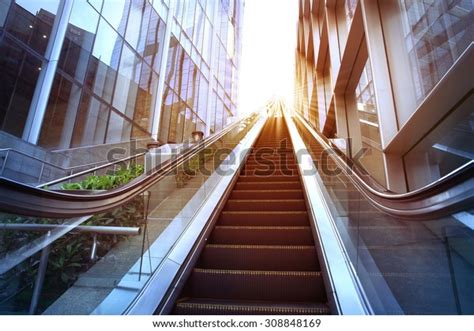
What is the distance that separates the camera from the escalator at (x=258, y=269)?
218 cm

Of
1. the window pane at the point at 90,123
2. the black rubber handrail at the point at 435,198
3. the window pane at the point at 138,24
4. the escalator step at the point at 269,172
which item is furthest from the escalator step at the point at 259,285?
the window pane at the point at 138,24

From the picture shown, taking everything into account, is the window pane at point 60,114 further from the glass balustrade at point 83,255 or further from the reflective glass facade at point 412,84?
the reflective glass facade at point 412,84

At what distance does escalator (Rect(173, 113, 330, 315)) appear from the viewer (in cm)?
218

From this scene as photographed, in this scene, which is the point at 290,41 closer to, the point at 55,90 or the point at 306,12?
the point at 306,12

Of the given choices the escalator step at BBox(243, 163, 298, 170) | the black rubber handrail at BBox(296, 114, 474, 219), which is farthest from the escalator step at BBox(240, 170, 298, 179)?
the black rubber handrail at BBox(296, 114, 474, 219)

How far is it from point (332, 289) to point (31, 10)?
851cm

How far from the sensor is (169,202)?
9.36 ft

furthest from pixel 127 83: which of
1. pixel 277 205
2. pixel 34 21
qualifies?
pixel 277 205

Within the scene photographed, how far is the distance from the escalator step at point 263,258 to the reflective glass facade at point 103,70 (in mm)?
5741

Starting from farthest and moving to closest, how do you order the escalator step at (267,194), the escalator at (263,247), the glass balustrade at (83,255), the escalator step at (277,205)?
the escalator step at (267,194) → the escalator step at (277,205) → the glass balustrade at (83,255) → the escalator at (263,247)

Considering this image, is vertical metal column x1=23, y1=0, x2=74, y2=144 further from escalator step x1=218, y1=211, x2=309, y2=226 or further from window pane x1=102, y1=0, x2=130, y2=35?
escalator step x1=218, y1=211, x2=309, y2=226

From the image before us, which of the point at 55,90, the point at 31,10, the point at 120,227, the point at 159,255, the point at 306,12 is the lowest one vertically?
the point at 159,255

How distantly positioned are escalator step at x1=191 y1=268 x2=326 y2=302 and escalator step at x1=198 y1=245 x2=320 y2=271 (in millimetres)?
295

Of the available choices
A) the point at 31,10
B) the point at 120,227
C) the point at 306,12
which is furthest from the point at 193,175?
the point at 306,12
